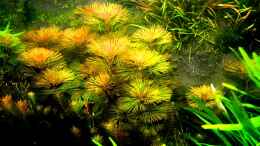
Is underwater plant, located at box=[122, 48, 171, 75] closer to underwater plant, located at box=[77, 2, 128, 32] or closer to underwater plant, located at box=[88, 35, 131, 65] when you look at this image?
underwater plant, located at box=[88, 35, 131, 65]

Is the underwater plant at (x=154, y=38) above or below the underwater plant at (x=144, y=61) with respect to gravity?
above

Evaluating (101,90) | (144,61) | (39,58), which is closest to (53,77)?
(39,58)

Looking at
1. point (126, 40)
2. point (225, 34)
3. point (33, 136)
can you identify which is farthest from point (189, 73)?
point (33, 136)

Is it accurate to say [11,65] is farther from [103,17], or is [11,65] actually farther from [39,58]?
[103,17]

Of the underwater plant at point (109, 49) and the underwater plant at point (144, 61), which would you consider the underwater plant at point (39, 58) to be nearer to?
the underwater plant at point (109, 49)

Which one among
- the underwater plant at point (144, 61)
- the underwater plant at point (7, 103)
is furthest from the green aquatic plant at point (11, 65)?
the underwater plant at point (144, 61)

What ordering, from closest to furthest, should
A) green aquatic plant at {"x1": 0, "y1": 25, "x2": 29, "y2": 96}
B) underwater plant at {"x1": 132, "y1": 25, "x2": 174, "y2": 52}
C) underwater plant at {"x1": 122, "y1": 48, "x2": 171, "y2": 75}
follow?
underwater plant at {"x1": 122, "y1": 48, "x2": 171, "y2": 75}, green aquatic plant at {"x1": 0, "y1": 25, "x2": 29, "y2": 96}, underwater plant at {"x1": 132, "y1": 25, "x2": 174, "y2": 52}

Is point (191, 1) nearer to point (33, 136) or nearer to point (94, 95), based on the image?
point (94, 95)

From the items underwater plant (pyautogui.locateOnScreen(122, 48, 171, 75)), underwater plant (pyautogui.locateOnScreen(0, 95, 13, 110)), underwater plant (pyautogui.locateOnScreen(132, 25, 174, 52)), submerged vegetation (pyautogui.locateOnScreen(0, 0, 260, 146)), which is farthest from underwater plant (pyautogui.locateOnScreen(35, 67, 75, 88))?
underwater plant (pyautogui.locateOnScreen(132, 25, 174, 52))

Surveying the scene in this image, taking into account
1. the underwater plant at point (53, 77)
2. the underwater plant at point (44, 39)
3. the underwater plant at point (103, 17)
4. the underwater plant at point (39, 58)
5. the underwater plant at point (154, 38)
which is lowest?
the underwater plant at point (53, 77)

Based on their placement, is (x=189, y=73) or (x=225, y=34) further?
(x=225, y=34)

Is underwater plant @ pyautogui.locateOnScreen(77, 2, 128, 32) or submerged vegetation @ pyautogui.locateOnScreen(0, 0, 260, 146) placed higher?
underwater plant @ pyautogui.locateOnScreen(77, 2, 128, 32)
